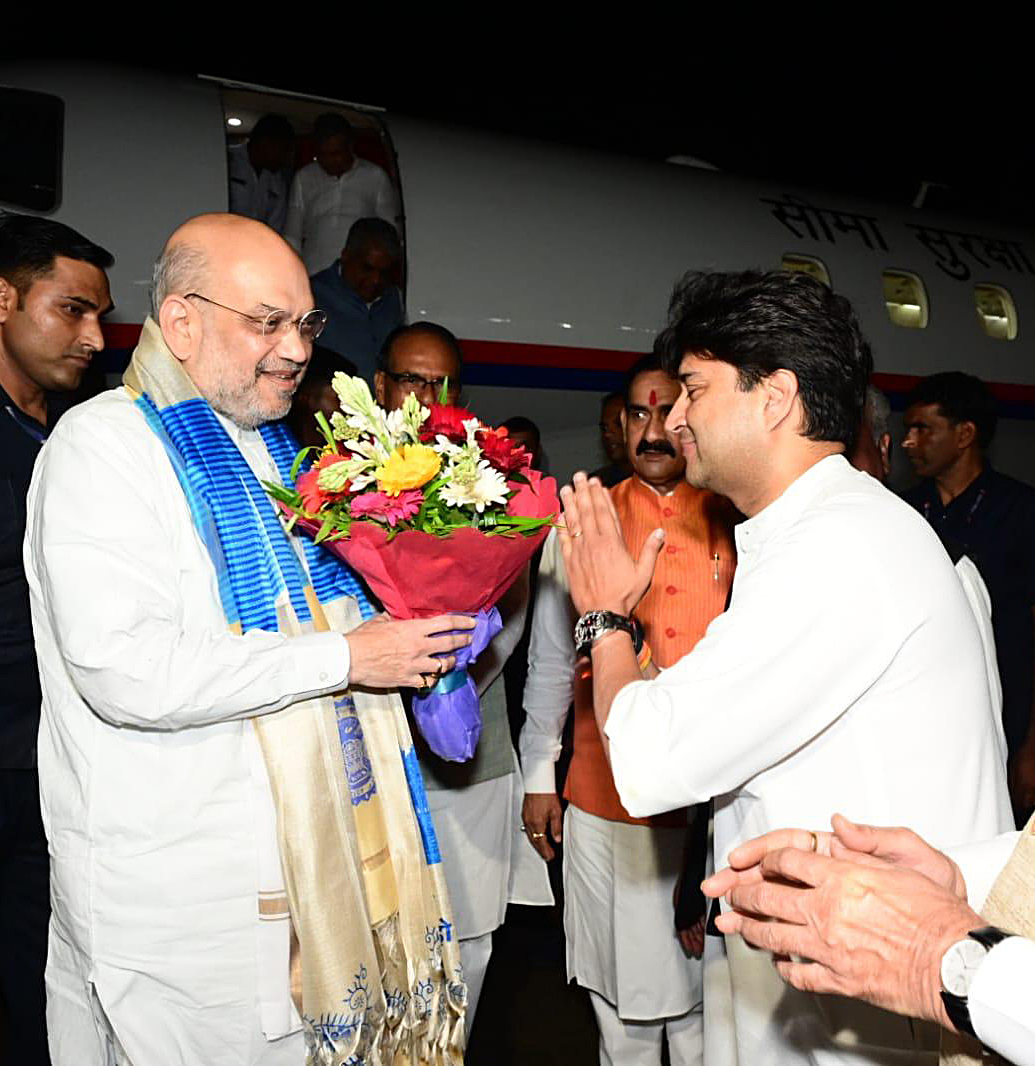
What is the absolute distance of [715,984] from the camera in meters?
2.01

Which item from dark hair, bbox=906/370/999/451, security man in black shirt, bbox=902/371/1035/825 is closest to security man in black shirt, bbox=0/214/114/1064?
security man in black shirt, bbox=902/371/1035/825

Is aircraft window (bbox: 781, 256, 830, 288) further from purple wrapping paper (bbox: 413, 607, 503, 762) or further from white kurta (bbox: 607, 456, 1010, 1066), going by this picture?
white kurta (bbox: 607, 456, 1010, 1066)

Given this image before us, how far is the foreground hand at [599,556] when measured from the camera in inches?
69.8

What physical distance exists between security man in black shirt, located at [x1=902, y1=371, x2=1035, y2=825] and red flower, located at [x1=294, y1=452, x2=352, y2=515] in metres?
2.26

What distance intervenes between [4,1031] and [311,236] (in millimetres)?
3644

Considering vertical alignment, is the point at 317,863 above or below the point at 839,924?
below

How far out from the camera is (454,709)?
6.44 ft

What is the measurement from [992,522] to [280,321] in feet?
8.86

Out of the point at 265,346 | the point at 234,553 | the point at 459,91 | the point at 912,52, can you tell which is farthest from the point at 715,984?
the point at 912,52

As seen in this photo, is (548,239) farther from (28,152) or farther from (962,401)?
(962,401)

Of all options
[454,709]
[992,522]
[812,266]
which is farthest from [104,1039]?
[812,266]

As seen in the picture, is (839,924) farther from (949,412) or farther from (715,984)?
(949,412)

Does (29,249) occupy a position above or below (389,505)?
above

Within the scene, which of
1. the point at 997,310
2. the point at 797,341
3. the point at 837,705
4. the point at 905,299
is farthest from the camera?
the point at 997,310
